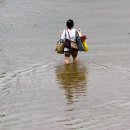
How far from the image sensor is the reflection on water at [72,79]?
10.8 meters

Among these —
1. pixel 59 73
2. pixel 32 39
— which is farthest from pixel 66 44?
pixel 32 39

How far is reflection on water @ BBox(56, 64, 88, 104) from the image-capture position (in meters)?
10.8

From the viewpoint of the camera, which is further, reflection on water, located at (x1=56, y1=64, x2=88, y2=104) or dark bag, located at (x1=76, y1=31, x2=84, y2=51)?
dark bag, located at (x1=76, y1=31, x2=84, y2=51)

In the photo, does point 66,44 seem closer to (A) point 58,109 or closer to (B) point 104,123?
(A) point 58,109

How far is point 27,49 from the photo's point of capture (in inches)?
722

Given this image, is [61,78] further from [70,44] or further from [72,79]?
[70,44]

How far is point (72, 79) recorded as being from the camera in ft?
41.0

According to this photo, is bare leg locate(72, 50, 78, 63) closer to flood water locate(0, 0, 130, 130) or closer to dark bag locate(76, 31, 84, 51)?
flood water locate(0, 0, 130, 130)

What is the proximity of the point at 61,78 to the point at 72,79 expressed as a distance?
1.09 ft

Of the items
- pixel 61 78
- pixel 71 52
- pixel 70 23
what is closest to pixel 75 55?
pixel 71 52

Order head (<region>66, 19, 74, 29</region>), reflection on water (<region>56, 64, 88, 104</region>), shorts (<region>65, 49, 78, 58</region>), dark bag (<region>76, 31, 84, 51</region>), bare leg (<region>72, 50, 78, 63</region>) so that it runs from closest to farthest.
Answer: reflection on water (<region>56, 64, 88, 104</region>) < head (<region>66, 19, 74, 29</region>) < dark bag (<region>76, 31, 84, 51</region>) < shorts (<region>65, 49, 78, 58</region>) < bare leg (<region>72, 50, 78, 63</region>)

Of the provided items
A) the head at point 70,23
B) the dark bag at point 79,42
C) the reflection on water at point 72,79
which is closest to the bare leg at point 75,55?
the dark bag at point 79,42

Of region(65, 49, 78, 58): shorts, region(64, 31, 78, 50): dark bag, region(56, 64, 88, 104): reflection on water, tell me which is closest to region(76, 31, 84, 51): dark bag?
region(64, 31, 78, 50): dark bag

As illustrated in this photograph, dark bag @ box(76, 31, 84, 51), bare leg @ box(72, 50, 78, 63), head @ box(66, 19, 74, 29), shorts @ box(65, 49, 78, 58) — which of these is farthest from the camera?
bare leg @ box(72, 50, 78, 63)
